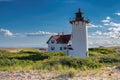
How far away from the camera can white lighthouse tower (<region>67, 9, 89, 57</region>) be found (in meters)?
35.6

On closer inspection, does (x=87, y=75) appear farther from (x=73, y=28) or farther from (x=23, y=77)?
(x=73, y=28)

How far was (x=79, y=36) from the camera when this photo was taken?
117 feet

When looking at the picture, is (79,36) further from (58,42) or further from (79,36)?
(58,42)

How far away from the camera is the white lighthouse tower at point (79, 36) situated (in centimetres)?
3562

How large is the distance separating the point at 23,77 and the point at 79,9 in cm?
2561

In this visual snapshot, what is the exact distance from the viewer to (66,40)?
48.8 metres

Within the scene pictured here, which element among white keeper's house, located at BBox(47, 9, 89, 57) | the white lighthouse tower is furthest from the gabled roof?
the white lighthouse tower

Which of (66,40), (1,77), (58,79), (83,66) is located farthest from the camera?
(66,40)

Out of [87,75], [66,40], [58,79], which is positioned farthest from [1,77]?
[66,40]

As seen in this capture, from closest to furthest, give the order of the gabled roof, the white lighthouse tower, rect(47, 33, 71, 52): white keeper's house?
the white lighthouse tower < the gabled roof < rect(47, 33, 71, 52): white keeper's house

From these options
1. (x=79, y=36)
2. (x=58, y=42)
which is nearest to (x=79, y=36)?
(x=79, y=36)

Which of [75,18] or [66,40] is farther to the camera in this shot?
[66,40]

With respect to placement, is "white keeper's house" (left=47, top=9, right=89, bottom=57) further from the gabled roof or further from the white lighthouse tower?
the gabled roof

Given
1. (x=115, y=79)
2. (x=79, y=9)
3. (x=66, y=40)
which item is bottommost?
(x=115, y=79)
